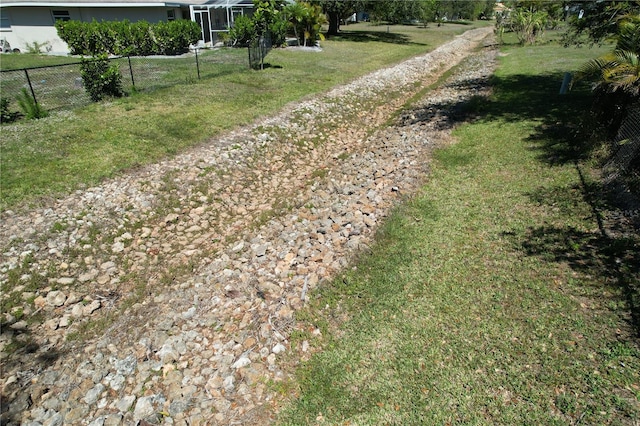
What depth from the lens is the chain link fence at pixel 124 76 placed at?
12280mm

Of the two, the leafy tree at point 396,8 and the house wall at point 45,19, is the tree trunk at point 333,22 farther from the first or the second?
the house wall at point 45,19

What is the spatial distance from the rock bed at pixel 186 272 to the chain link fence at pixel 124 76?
19.3 ft

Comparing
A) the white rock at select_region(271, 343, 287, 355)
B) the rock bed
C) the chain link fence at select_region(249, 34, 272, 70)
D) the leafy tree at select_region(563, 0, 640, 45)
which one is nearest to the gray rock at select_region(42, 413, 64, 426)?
the rock bed

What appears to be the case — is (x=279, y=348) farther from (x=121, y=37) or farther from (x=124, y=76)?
(x=121, y=37)

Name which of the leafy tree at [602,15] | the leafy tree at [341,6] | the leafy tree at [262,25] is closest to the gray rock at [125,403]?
the leafy tree at [602,15]

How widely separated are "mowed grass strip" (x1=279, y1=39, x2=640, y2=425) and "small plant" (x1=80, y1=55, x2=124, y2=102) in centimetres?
1060

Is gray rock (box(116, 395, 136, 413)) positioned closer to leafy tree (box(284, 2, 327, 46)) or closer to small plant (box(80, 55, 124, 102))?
small plant (box(80, 55, 124, 102))

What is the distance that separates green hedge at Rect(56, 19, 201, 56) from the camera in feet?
68.5

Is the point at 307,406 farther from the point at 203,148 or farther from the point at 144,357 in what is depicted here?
the point at 203,148

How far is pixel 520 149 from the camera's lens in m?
9.28

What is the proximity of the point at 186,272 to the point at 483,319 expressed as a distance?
431cm

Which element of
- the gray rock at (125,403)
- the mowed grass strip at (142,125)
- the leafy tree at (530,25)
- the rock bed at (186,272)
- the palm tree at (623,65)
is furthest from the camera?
the leafy tree at (530,25)

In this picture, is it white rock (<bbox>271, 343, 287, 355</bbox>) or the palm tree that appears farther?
the palm tree

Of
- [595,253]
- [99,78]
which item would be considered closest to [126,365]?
[595,253]
